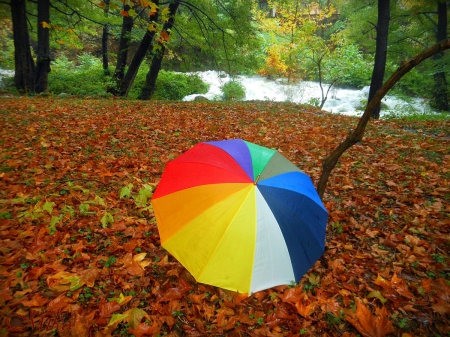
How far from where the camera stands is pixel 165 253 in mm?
2660

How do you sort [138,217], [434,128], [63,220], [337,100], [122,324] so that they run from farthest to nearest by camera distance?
1. [337,100]
2. [434,128]
3. [138,217]
4. [63,220]
5. [122,324]

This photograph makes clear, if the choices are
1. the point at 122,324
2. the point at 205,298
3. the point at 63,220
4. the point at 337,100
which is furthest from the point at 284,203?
the point at 337,100

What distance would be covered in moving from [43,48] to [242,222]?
10910mm

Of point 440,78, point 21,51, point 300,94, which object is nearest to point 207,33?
point 21,51

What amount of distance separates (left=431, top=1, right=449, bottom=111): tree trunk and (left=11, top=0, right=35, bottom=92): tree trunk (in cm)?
1538

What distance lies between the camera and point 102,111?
706cm

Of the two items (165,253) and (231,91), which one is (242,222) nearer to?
(165,253)

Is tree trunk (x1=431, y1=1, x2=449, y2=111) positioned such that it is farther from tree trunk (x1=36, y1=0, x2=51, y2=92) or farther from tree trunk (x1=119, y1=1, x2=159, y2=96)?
tree trunk (x1=36, y1=0, x2=51, y2=92)

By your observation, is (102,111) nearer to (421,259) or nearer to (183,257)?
(183,257)

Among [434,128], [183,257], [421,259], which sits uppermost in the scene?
[434,128]

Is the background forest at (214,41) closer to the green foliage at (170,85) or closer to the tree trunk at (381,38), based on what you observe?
the green foliage at (170,85)

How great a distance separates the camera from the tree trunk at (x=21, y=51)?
27.6 feet

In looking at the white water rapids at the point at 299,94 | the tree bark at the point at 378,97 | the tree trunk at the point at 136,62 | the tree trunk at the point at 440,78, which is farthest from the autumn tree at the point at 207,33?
the tree trunk at the point at 440,78

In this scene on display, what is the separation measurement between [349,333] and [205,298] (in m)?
1.21
